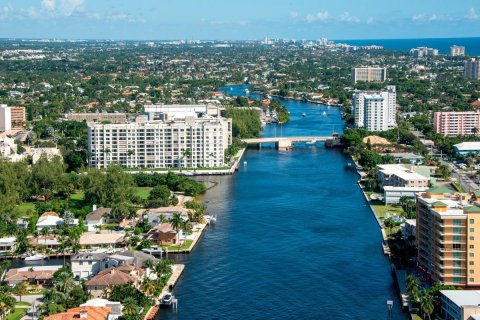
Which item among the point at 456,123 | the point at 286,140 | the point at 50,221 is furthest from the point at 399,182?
the point at 456,123

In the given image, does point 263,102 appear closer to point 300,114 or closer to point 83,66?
point 300,114

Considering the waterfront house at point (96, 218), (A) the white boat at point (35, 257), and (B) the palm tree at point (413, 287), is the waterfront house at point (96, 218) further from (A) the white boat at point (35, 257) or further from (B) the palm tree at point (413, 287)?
(B) the palm tree at point (413, 287)

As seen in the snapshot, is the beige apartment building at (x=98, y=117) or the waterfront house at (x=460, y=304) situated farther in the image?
the beige apartment building at (x=98, y=117)

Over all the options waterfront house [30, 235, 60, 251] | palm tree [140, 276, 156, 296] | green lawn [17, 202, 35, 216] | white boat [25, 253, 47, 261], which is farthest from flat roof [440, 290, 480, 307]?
green lawn [17, 202, 35, 216]

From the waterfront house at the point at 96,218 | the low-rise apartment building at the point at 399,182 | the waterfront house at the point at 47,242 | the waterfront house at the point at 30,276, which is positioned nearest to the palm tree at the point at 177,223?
the waterfront house at the point at 96,218

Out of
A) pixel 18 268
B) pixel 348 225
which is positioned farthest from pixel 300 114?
pixel 18 268
